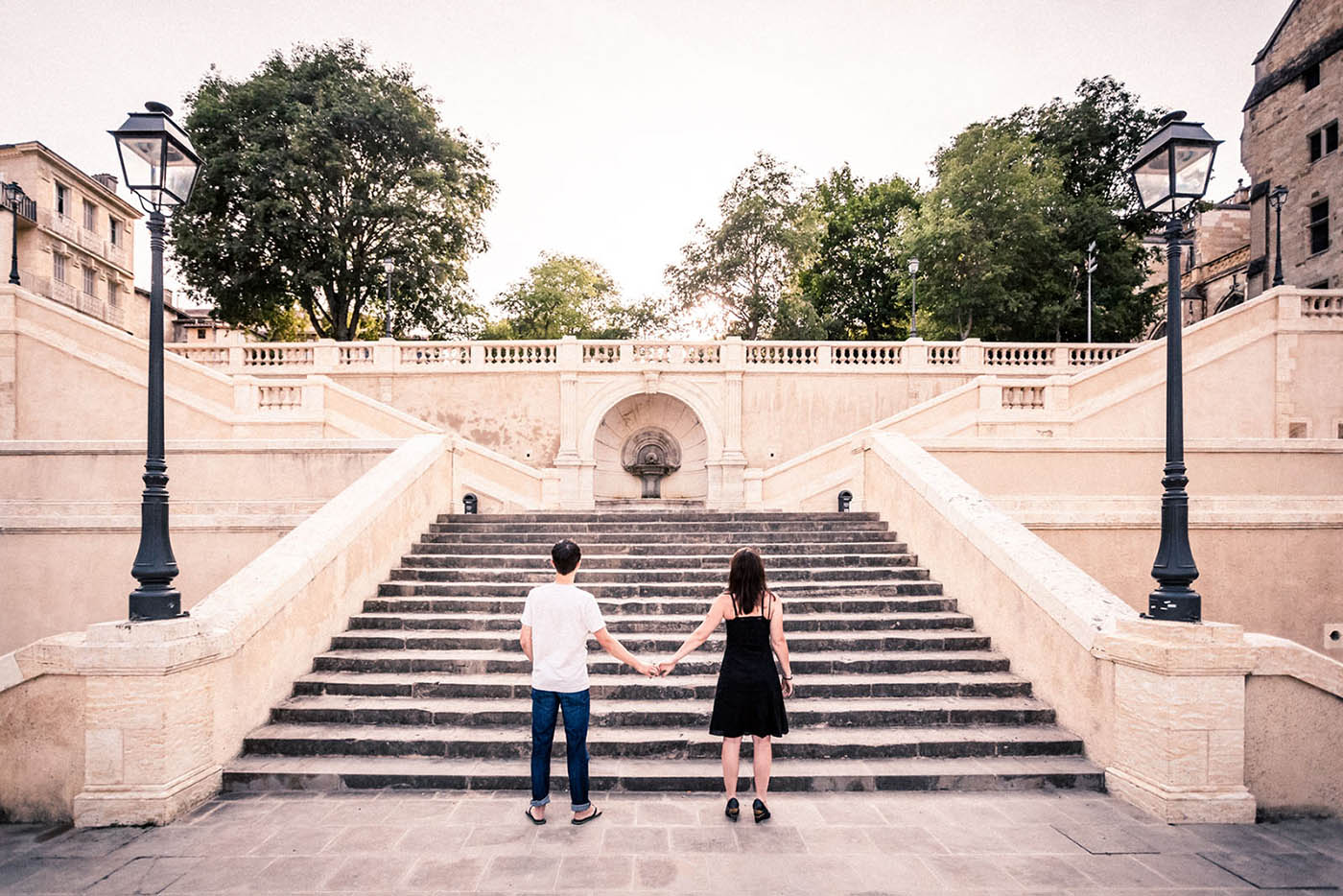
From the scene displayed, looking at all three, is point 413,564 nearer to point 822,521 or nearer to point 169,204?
point 169,204

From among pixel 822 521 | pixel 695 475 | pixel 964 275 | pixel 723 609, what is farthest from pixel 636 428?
pixel 723 609

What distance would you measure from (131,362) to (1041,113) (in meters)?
33.2

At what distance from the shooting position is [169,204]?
5770 mm

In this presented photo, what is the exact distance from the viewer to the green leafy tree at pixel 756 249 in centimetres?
3086

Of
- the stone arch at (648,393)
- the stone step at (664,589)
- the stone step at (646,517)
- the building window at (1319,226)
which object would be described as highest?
the building window at (1319,226)

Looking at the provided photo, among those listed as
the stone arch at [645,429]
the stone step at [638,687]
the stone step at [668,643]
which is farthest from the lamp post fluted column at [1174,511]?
the stone arch at [645,429]

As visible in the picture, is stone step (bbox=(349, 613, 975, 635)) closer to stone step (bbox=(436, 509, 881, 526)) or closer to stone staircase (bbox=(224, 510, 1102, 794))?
stone staircase (bbox=(224, 510, 1102, 794))

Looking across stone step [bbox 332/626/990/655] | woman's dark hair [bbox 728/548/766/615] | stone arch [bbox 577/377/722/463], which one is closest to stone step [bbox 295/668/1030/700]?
stone step [bbox 332/626/990/655]

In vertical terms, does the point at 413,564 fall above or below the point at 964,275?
below

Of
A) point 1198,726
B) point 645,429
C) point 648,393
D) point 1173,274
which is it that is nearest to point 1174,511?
point 1198,726

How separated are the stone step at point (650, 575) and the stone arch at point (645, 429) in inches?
464

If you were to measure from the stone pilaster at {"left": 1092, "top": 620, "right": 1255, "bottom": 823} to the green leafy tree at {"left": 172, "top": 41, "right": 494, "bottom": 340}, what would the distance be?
2592 centimetres

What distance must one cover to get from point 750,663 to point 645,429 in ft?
54.4

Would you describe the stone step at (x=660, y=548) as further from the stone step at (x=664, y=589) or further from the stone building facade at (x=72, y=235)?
the stone building facade at (x=72, y=235)
